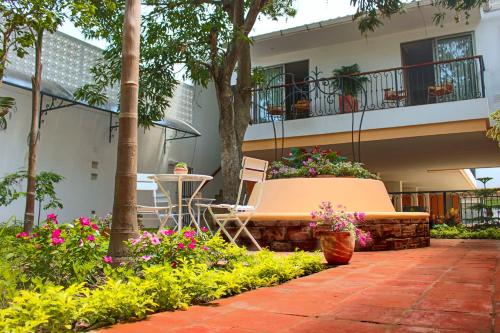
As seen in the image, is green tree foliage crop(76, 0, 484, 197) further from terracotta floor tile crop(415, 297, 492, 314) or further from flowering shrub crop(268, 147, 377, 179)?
terracotta floor tile crop(415, 297, 492, 314)

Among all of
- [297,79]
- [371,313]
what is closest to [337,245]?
[371,313]

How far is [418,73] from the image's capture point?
1149 centimetres

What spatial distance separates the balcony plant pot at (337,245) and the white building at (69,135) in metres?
6.01

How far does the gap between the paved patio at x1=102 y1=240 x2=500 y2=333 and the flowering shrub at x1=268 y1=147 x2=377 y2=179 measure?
3.08 metres

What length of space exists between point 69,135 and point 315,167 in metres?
5.49

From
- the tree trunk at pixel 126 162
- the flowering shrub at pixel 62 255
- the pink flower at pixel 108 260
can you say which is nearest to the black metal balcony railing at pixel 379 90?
the tree trunk at pixel 126 162

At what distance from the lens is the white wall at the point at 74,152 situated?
8195 millimetres

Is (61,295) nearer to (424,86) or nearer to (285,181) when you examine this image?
(285,181)

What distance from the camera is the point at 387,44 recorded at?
1127cm

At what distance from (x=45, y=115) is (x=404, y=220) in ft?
22.4

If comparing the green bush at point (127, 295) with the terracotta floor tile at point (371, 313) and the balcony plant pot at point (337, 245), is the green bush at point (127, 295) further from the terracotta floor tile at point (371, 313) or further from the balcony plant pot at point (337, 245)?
the balcony plant pot at point (337, 245)

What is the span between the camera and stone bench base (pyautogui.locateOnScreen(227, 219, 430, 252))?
18.3ft

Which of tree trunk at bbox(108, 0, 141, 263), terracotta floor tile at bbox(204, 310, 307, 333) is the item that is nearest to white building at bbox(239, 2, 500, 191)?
tree trunk at bbox(108, 0, 141, 263)

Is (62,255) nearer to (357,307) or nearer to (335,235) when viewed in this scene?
(357,307)
